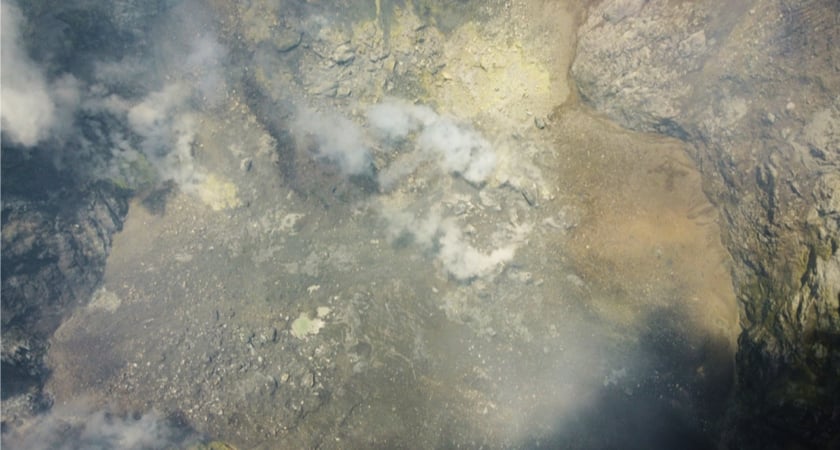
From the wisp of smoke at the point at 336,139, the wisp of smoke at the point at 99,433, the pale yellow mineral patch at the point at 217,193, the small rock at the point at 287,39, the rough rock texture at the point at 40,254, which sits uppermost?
the small rock at the point at 287,39

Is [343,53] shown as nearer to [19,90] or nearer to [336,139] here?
[336,139]

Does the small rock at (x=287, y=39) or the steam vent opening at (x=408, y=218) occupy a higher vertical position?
the small rock at (x=287, y=39)

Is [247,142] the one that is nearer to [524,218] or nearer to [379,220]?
[379,220]

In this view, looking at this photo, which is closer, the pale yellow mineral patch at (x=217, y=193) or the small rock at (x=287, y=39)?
the small rock at (x=287, y=39)

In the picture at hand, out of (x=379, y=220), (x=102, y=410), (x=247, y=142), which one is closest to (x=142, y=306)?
(x=102, y=410)

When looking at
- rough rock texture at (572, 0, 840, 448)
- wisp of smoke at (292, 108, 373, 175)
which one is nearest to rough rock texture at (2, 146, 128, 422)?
wisp of smoke at (292, 108, 373, 175)

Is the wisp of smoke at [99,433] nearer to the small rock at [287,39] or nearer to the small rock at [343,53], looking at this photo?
the small rock at [287,39]

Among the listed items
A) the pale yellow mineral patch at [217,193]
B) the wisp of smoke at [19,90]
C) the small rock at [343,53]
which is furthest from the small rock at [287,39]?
the wisp of smoke at [19,90]

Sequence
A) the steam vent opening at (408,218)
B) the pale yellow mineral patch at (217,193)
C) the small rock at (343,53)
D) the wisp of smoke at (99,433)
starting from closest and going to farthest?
1. the steam vent opening at (408,218)
2. the wisp of smoke at (99,433)
3. the small rock at (343,53)
4. the pale yellow mineral patch at (217,193)
